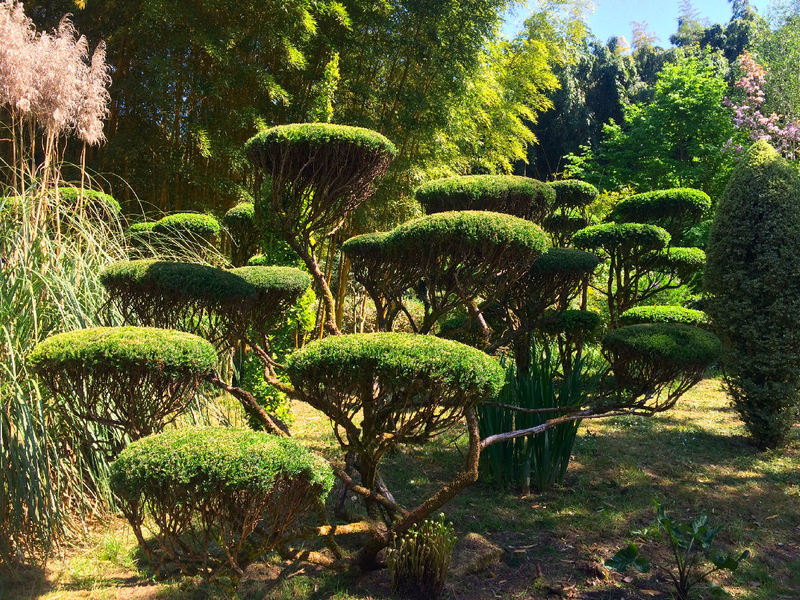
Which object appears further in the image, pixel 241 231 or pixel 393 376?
pixel 241 231

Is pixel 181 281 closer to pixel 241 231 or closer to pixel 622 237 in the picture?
pixel 241 231

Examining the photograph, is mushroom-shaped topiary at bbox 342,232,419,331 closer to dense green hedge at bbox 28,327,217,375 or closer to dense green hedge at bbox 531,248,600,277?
dense green hedge at bbox 531,248,600,277

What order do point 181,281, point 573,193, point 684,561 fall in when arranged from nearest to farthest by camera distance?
point 181,281
point 684,561
point 573,193

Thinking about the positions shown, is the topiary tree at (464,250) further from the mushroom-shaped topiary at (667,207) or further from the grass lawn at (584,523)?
the mushroom-shaped topiary at (667,207)

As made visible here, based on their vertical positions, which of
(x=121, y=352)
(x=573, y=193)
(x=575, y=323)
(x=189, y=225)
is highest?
(x=573, y=193)

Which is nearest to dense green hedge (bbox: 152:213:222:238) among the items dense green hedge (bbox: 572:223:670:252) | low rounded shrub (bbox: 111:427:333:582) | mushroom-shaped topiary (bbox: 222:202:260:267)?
mushroom-shaped topiary (bbox: 222:202:260:267)

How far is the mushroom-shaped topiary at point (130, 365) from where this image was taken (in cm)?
196

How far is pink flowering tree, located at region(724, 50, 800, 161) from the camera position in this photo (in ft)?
35.6

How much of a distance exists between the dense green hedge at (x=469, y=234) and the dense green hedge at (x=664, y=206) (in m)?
5.48

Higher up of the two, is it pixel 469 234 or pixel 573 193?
pixel 573 193

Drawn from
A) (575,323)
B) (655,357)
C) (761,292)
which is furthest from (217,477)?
(761,292)

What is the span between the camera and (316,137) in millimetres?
2695

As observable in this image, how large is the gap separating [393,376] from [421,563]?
3.06ft

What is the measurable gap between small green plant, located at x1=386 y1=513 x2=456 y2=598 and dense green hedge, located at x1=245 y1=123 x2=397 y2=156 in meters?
1.79
